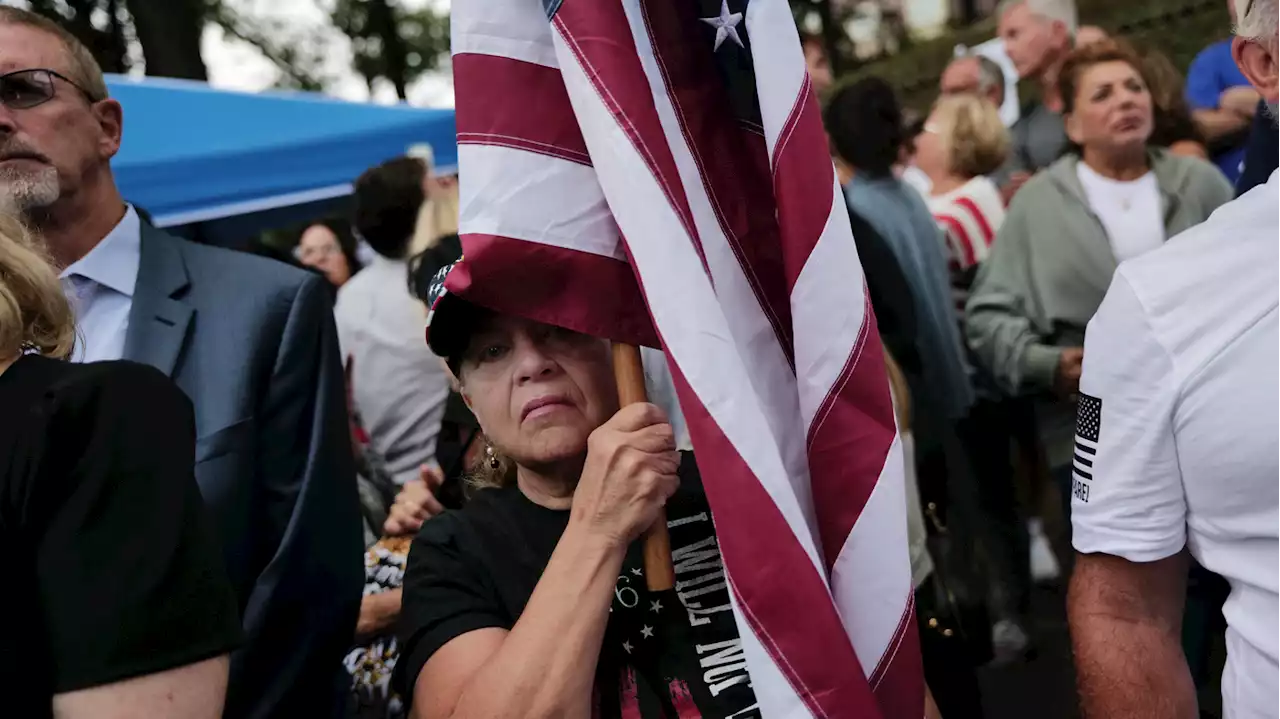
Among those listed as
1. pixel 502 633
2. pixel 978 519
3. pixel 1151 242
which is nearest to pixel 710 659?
pixel 502 633

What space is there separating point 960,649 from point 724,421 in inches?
68.2

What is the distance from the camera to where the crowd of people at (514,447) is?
143 centimetres

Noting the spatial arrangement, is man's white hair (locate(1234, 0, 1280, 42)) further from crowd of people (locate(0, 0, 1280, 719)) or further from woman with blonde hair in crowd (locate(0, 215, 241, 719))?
woman with blonde hair in crowd (locate(0, 215, 241, 719))

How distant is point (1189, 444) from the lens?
163cm

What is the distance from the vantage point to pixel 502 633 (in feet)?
6.03

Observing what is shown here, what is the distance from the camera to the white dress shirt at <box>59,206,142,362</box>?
2.38 m

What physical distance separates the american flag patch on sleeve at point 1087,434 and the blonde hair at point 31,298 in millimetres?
1405

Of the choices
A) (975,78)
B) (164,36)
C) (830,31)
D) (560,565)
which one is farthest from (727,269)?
(830,31)

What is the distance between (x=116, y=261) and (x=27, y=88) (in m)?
0.36

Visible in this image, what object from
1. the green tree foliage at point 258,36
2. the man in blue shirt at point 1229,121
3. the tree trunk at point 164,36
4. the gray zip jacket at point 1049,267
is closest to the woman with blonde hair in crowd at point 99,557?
the gray zip jacket at point 1049,267

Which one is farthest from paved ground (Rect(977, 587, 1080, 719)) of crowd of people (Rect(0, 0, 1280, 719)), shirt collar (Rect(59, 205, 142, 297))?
shirt collar (Rect(59, 205, 142, 297))

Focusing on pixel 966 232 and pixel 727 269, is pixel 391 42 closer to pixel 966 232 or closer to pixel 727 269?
pixel 966 232

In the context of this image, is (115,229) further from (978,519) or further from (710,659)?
(978,519)

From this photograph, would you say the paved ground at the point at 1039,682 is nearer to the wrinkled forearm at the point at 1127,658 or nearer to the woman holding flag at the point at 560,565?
the wrinkled forearm at the point at 1127,658
